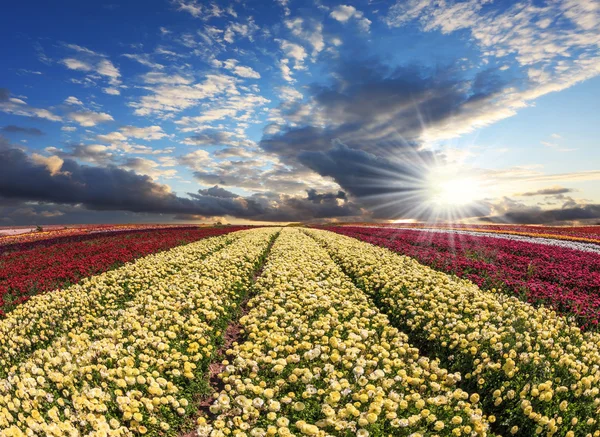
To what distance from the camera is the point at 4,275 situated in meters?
15.2

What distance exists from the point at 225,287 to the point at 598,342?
8577 millimetres

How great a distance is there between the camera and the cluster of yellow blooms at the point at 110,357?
4.63 meters

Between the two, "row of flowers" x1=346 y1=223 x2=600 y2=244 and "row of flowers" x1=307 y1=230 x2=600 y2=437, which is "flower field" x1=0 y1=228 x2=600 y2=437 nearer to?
"row of flowers" x1=307 y1=230 x2=600 y2=437

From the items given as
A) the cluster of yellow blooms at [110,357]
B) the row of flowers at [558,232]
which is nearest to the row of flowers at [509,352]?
the cluster of yellow blooms at [110,357]

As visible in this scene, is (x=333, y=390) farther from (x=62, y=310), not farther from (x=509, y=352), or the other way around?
(x=62, y=310)

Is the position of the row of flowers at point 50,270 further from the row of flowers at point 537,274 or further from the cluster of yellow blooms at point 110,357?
the row of flowers at point 537,274

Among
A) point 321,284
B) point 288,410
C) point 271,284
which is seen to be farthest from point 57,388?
point 321,284

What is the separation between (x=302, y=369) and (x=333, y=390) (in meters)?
0.64

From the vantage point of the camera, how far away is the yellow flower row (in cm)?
819

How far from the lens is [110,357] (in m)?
5.80

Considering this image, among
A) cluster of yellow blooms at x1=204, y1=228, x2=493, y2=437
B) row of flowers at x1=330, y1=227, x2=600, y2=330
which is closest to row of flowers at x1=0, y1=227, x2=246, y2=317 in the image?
cluster of yellow blooms at x1=204, y1=228, x2=493, y2=437

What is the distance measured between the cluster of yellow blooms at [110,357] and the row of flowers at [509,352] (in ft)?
14.5

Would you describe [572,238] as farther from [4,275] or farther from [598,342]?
[4,275]

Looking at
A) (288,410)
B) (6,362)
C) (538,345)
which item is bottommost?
(6,362)
